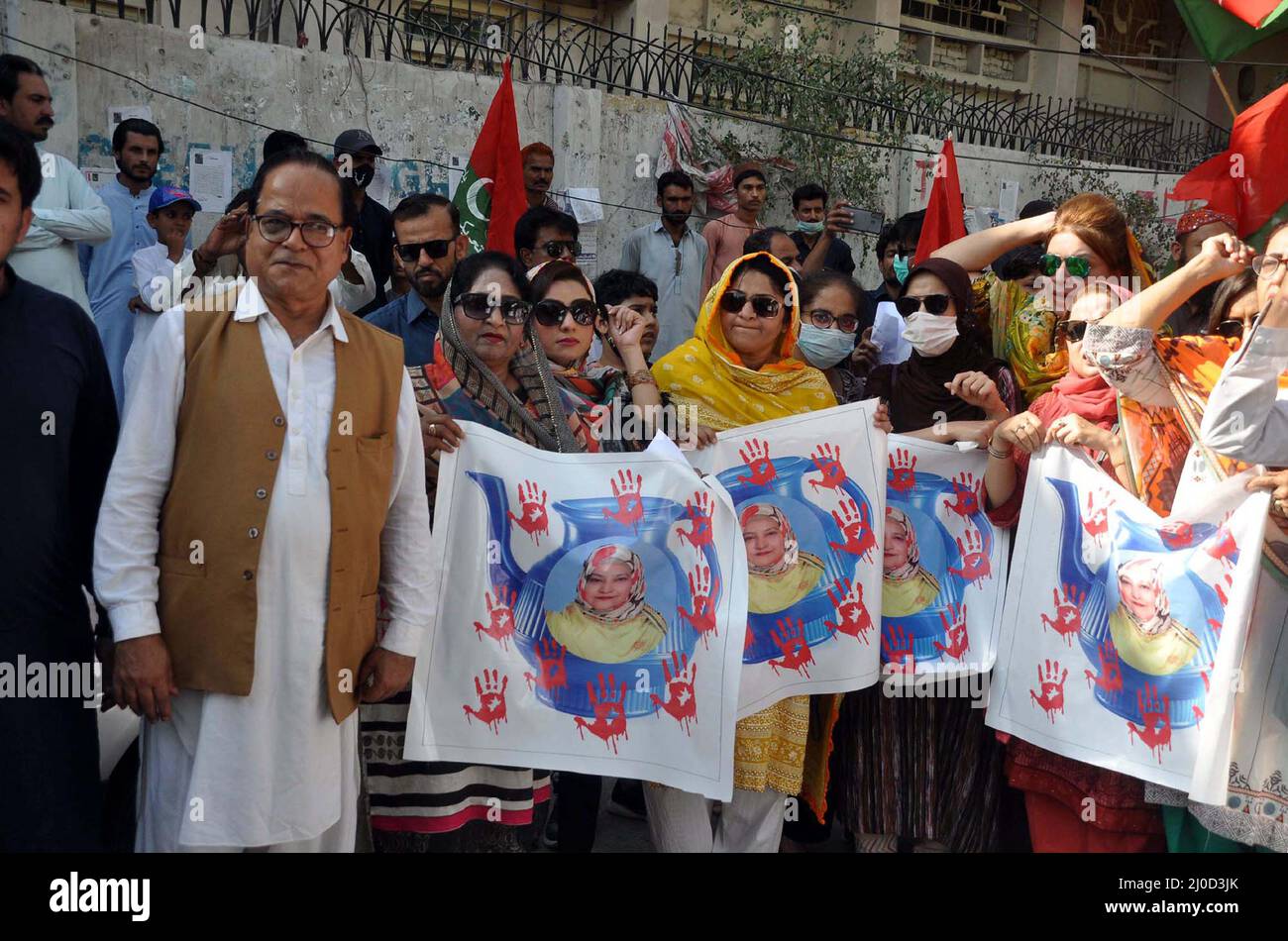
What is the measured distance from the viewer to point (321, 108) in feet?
31.5

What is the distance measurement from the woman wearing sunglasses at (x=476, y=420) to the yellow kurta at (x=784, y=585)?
27.2 inches

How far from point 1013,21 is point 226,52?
682 inches

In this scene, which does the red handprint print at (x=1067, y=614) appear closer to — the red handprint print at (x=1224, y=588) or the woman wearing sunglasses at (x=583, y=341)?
the red handprint print at (x=1224, y=588)

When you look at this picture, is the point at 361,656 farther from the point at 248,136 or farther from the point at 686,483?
the point at 248,136

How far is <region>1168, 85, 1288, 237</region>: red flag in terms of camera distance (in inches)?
187

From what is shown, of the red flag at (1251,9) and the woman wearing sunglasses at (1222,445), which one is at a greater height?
the red flag at (1251,9)

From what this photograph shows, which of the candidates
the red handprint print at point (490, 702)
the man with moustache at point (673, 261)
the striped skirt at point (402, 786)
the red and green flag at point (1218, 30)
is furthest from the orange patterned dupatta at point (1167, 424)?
the man with moustache at point (673, 261)

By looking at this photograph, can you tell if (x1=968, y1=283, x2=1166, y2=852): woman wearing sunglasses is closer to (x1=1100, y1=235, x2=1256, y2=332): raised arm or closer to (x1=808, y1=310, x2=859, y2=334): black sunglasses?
(x1=1100, y1=235, x2=1256, y2=332): raised arm

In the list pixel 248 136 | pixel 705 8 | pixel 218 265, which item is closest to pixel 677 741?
pixel 218 265

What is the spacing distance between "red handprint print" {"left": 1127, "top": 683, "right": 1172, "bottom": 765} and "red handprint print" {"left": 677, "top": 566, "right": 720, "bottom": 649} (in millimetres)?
1218

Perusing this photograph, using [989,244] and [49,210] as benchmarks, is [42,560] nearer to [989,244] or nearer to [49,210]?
[989,244]

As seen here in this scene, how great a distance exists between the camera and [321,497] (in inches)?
104

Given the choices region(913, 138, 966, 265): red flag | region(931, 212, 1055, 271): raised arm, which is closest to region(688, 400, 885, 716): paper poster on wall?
region(931, 212, 1055, 271): raised arm

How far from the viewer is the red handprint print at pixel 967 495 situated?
391 cm
